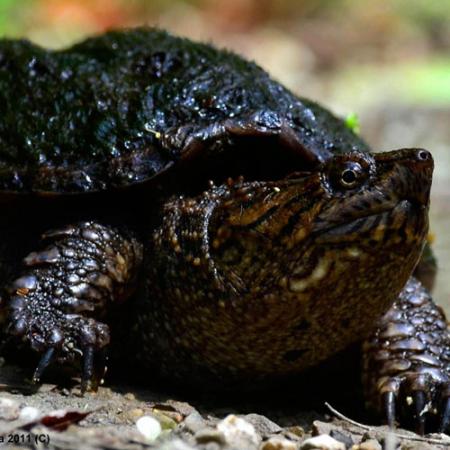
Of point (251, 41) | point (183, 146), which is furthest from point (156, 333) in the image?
point (251, 41)

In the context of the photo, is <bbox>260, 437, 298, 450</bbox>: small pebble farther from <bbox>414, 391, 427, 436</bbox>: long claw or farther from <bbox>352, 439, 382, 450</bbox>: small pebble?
<bbox>414, 391, 427, 436</bbox>: long claw

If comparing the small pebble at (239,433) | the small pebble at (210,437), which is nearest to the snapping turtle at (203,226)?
the small pebble at (239,433)

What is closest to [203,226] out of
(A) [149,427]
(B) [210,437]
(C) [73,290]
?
(C) [73,290]

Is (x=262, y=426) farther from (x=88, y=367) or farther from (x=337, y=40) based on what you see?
(x=337, y=40)

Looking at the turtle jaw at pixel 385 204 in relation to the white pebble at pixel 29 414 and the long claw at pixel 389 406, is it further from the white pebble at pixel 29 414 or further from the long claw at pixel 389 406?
the white pebble at pixel 29 414

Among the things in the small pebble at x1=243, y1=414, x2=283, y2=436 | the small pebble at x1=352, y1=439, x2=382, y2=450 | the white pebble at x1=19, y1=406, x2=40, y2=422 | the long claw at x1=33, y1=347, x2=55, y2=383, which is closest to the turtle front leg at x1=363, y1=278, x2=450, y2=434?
the small pebble at x1=352, y1=439, x2=382, y2=450

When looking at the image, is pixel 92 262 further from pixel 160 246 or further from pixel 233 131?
pixel 233 131
